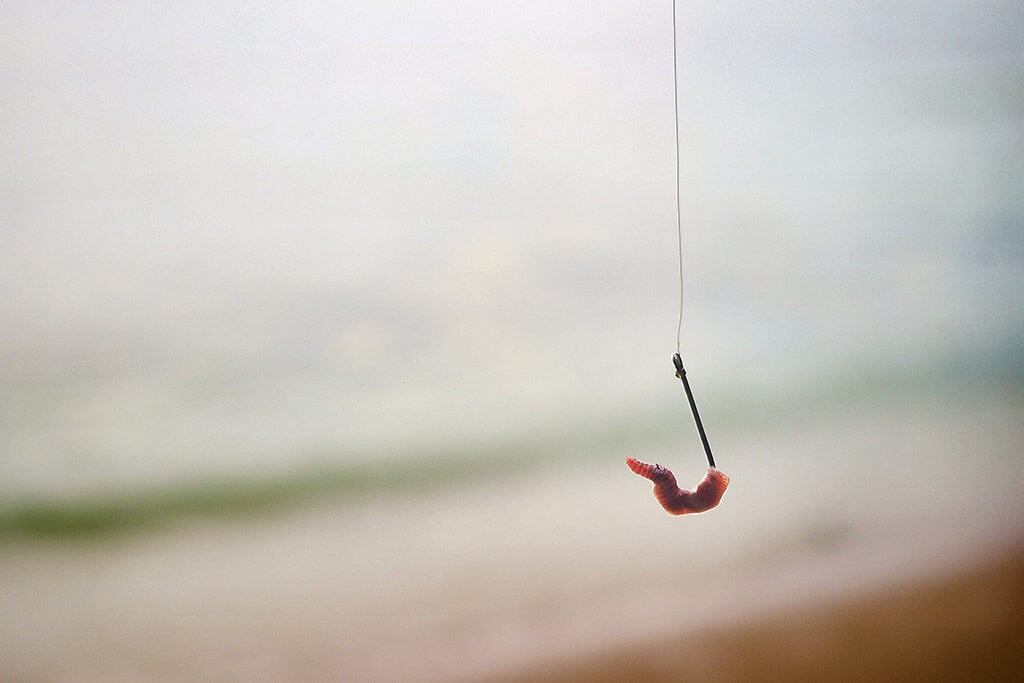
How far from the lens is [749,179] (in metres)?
2.86

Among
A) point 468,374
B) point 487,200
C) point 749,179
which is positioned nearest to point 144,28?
point 487,200

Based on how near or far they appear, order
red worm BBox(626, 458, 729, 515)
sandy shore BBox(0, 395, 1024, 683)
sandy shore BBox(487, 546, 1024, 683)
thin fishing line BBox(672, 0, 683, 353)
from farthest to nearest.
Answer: sandy shore BBox(487, 546, 1024, 683)
thin fishing line BBox(672, 0, 683, 353)
sandy shore BBox(0, 395, 1024, 683)
red worm BBox(626, 458, 729, 515)

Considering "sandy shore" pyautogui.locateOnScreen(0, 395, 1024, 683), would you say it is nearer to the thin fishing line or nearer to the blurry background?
the blurry background

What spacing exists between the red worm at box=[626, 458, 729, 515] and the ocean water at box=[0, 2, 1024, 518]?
0.79 m

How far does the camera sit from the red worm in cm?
200

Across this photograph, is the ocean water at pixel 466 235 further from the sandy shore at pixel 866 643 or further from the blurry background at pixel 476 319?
the sandy shore at pixel 866 643

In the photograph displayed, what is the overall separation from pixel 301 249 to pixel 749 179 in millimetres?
1390

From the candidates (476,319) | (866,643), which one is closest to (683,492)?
(476,319)

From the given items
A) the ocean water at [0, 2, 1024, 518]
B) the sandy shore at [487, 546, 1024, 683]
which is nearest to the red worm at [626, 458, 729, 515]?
the ocean water at [0, 2, 1024, 518]

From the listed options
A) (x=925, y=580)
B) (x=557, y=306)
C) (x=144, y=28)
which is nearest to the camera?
(x=144, y=28)

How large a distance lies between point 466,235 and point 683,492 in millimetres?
1031

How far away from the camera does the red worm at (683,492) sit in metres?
2.00

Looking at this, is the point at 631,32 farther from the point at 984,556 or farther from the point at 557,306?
the point at 984,556

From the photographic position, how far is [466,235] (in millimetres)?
2654
